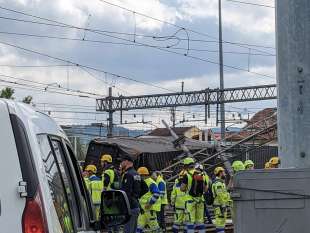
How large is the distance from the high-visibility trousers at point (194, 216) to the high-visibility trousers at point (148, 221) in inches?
31.8

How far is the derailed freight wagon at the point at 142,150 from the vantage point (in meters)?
25.9

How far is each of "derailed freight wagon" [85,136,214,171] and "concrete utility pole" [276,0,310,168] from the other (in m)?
20.2

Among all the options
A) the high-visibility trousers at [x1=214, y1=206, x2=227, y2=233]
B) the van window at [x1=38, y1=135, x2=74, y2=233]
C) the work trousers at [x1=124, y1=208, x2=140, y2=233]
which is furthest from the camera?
the high-visibility trousers at [x1=214, y1=206, x2=227, y2=233]

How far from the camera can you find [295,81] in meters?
5.08

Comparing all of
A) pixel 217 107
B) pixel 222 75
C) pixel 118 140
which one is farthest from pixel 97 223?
pixel 217 107

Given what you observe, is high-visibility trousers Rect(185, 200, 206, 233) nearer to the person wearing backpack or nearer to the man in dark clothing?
the person wearing backpack

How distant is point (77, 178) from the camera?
4754 millimetres

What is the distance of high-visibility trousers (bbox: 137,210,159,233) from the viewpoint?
56.2ft

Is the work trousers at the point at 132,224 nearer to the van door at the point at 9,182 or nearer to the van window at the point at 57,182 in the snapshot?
the van window at the point at 57,182

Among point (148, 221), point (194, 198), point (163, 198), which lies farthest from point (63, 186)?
point (163, 198)

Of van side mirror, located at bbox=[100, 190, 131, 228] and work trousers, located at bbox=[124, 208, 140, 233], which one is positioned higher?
van side mirror, located at bbox=[100, 190, 131, 228]

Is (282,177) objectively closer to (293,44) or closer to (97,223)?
(293,44)

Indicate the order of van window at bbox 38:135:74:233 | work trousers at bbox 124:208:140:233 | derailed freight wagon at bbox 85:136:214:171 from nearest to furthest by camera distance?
1. van window at bbox 38:135:74:233
2. work trousers at bbox 124:208:140:233
3. derailed freight wagon at bbox 85:136:214:171

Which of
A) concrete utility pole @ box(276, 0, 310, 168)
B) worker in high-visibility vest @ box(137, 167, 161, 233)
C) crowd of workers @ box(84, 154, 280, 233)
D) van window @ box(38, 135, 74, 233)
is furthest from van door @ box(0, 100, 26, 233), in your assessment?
worker in high-visibility vest @ box(137, 167, 161, 233)
